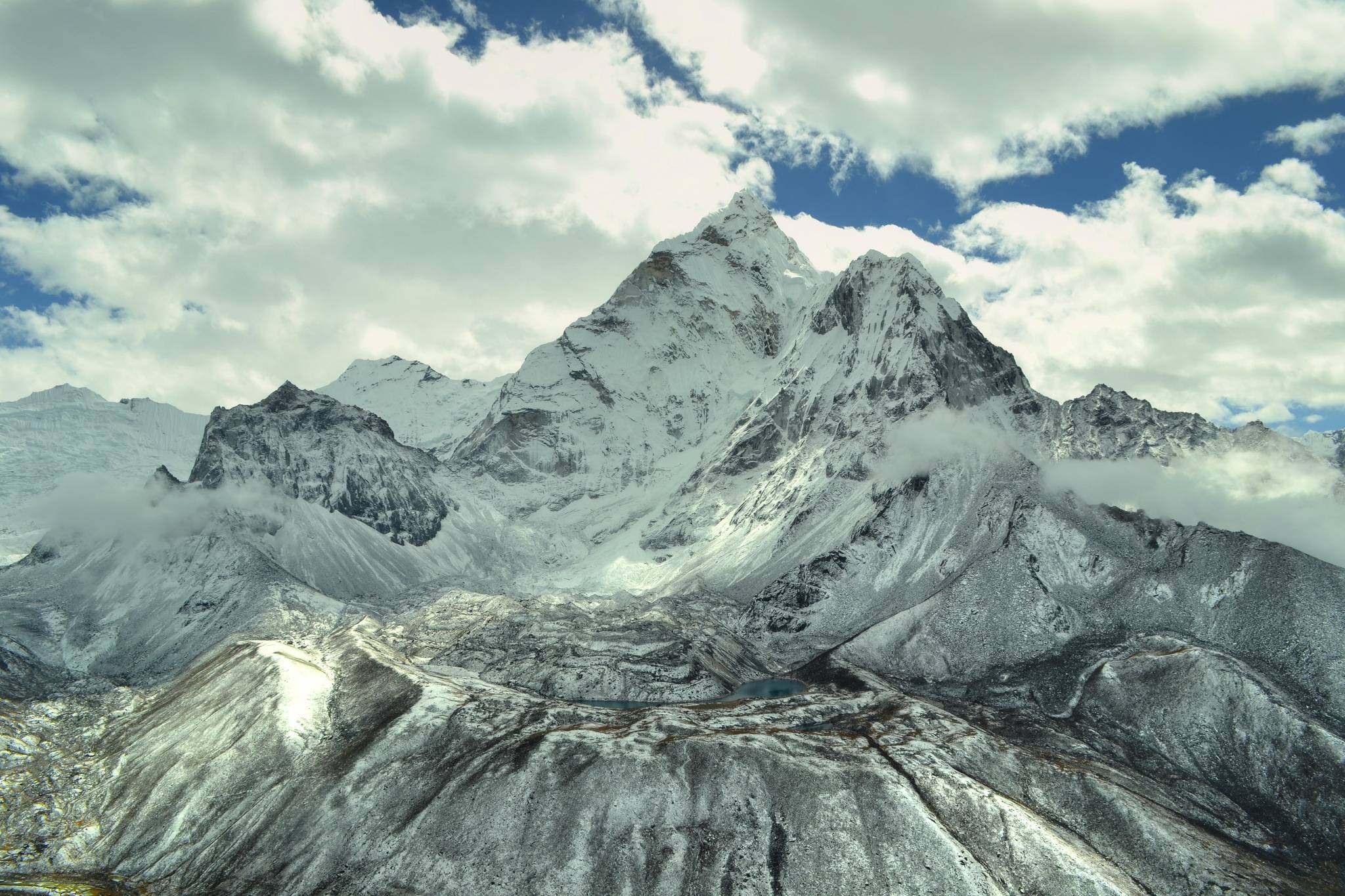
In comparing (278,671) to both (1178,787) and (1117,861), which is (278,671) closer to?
(1117,861)

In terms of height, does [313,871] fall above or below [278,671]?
below

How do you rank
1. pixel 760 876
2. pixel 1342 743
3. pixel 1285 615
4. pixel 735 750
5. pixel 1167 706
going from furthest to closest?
pixel 1285 615 → pixel 1167 706 → pixel 1342 743 → pixel 735 750 → pixel 760 876

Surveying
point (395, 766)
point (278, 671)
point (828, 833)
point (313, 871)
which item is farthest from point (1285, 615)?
point (278, 671)

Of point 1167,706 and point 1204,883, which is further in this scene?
point 1167,706

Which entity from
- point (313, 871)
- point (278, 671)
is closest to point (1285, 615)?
point (313, 871)

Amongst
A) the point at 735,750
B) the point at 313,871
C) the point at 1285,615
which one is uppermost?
the point at 1285,615

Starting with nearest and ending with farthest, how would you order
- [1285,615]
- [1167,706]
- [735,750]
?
[735,750] < [1167,706] < [1285,615]

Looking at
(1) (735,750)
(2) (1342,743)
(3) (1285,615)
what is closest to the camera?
(1) (735,750)

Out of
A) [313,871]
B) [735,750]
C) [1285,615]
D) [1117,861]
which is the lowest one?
[313,871]

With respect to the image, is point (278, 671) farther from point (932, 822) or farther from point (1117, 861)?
point (1117, 861)
